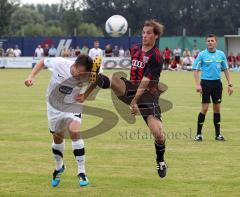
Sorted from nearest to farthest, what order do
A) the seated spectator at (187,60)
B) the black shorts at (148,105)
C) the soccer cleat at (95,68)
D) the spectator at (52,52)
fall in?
the soccer cleat at (95,68), the black shorts at (148,105), the seated spectator at (187,60), the spectator at (52,52)

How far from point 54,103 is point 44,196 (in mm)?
1397

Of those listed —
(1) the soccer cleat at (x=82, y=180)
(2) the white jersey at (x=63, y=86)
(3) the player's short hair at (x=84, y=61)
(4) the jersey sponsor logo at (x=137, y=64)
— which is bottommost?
(1) the soccer cleat at (x=82, y=180)

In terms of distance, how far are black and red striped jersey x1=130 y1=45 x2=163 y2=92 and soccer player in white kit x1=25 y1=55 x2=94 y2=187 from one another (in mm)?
697

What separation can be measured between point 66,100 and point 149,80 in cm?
121

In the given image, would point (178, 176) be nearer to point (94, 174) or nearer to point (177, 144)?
point (94, 174)

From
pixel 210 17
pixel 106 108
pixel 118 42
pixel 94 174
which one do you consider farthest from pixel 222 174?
pixel 210 17

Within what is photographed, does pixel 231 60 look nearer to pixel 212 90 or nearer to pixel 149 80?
pixel 212 90

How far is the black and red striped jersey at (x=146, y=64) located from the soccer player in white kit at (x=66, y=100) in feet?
2.29

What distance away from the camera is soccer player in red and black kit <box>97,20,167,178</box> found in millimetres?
8859

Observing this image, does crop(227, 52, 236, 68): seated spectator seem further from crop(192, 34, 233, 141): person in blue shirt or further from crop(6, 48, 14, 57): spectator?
crop(192, 34, 233, 141): person in blue shirt

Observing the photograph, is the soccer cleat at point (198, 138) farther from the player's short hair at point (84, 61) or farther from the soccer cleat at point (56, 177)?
the player's short hair at point (84, 61)

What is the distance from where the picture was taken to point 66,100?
8.85 meters

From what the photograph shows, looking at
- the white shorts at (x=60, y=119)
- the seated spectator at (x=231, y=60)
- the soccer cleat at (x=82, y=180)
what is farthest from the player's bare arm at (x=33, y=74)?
the seated spectator at (x=231, y=60)

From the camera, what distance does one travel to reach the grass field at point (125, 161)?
27.7 feet
